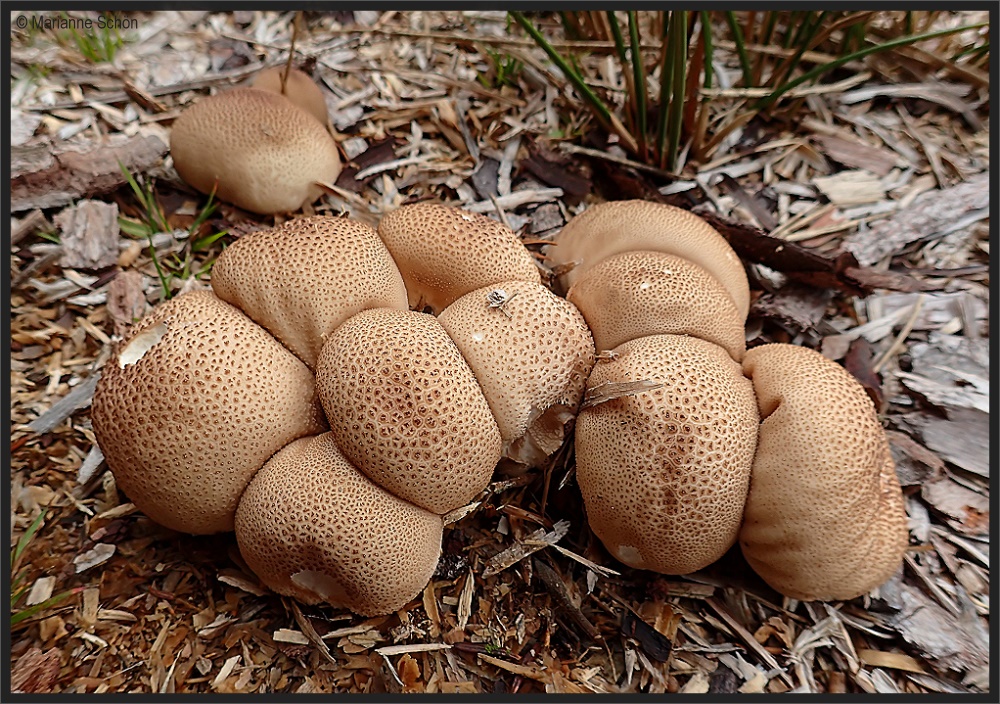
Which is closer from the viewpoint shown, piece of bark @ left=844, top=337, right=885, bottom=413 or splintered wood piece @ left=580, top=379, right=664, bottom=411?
splintered wood piece @ left=580, top=379, right=664, bottom=411

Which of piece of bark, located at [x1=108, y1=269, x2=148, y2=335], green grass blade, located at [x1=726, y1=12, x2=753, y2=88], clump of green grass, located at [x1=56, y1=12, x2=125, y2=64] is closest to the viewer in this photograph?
piece of bark, located at [x1=108, y1=269, x2=148, y2=335]

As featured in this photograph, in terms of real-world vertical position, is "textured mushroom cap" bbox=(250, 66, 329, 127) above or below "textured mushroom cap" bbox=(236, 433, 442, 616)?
above

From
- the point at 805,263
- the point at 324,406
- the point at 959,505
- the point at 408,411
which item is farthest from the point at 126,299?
the point at 959,505

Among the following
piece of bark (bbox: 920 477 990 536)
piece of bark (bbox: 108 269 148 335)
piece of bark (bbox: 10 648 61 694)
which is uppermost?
piece of bark (bbox: 108 269 148 335)

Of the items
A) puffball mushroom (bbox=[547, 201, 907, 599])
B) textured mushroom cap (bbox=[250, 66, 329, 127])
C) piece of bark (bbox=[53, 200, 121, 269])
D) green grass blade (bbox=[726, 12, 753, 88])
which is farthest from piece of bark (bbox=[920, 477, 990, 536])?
piece of bark (bbox=[53, 200, 121, 269])

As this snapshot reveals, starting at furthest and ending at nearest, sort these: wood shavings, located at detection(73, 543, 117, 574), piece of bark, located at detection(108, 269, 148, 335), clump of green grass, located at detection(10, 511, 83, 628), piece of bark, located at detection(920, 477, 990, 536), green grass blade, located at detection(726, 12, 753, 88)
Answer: green grass blade, located at detection(726, 12, 753, 88) < piece of bark, located at detection(108, 269, 148, 335) < piece of bark, located at detection(920, 477, 990, 536) < wood shavings, located at detection(73, 543, 117, 574) < clump of green grass, located at detection(10, 511, 83, 628)

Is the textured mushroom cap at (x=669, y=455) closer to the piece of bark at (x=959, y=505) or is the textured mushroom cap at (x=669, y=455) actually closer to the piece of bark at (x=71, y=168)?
the piece of bark at (x=959, y=505)

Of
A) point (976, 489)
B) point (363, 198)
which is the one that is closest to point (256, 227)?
point (363, 198)

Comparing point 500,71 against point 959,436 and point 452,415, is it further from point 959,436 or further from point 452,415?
point 959,436

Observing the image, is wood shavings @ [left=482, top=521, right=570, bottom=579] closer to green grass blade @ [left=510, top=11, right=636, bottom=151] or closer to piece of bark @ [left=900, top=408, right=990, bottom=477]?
piece of bark @ [left=900, top=408, right=990, bottom=477]
